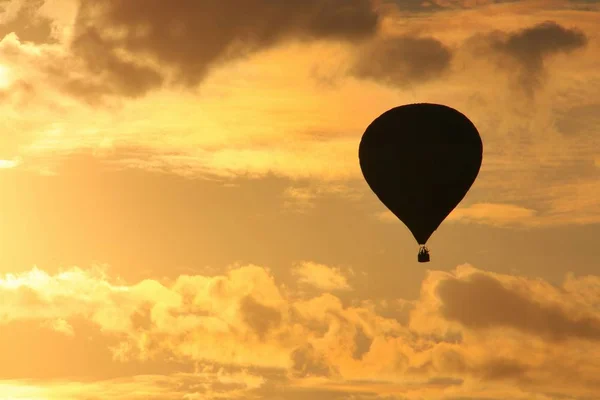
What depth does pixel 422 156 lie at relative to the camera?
369ft

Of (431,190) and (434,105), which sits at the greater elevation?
(434,105)

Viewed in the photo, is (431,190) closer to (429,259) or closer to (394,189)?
(394,189)

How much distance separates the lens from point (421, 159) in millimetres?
112625

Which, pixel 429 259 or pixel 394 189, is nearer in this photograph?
pixel 429 259

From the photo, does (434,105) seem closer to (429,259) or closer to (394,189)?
(394,189)

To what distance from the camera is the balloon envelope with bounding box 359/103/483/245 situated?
111000 millimetres

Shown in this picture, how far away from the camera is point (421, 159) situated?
113m


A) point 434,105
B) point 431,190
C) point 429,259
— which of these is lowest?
point 429,259

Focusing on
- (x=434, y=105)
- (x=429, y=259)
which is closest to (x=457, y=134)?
(x=434, y=105)

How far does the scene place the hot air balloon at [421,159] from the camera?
364 ft

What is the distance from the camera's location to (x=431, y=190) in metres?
112

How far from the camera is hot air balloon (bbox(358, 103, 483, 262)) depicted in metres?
111

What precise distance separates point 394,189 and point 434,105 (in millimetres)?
8032

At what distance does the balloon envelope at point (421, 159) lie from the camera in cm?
11100
